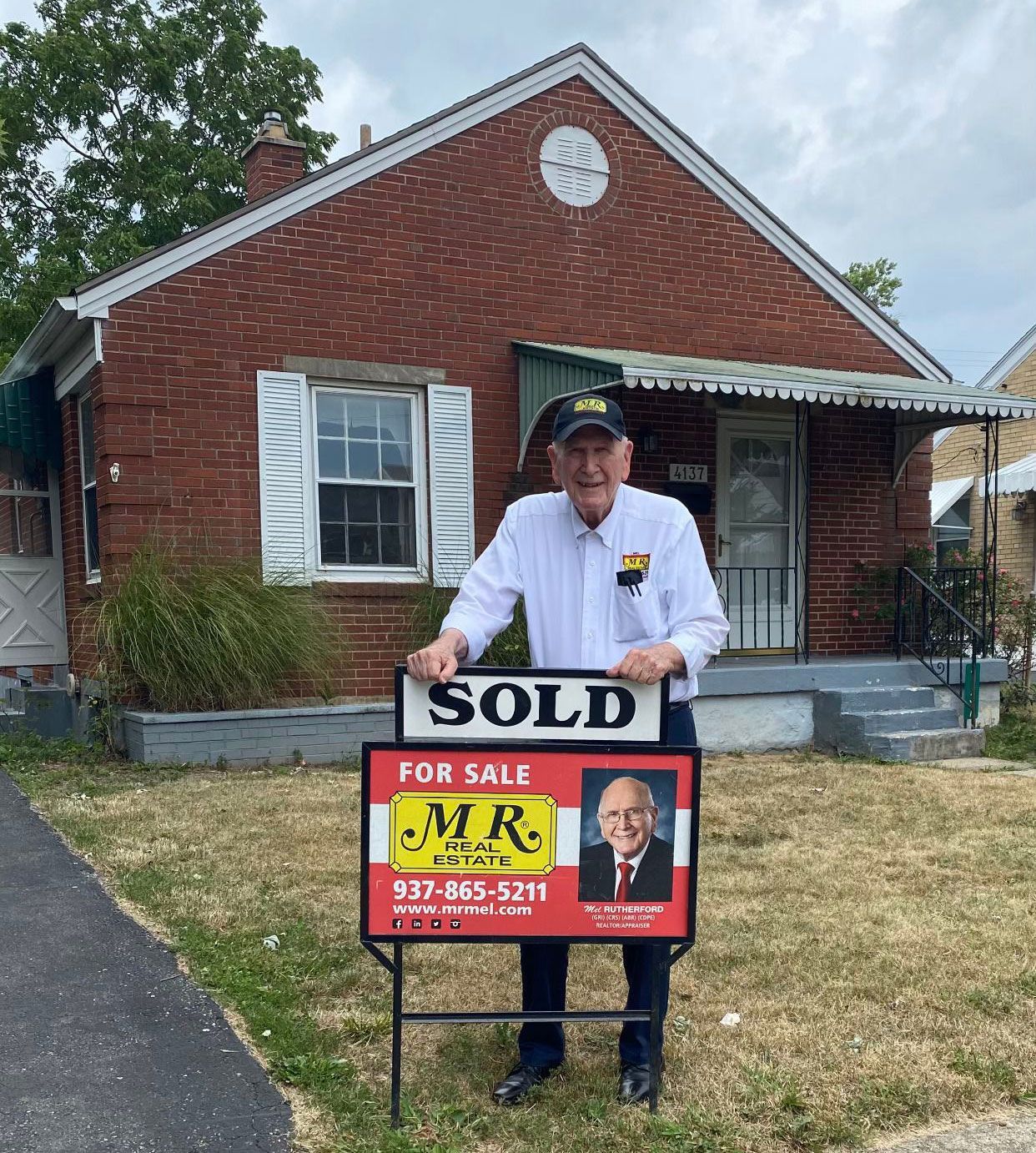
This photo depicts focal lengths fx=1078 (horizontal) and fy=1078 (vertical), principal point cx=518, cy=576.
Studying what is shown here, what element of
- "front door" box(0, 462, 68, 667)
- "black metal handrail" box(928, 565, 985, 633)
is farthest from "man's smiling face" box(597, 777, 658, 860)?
"black metal handrail" box(928, 565, 985, 633)

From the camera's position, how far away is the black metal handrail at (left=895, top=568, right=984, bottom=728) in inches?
368

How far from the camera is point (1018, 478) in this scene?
14.4 m

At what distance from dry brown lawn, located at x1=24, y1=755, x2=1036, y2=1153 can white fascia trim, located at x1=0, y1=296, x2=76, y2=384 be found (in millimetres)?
3662

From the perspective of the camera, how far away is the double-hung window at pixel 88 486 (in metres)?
9.10

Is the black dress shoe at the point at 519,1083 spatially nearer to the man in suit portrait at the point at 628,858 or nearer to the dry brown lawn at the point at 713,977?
the dry brown lawn at the point at 713,977

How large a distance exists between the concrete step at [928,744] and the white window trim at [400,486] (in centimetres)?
393

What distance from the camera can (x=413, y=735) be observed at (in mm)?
Result: 2740

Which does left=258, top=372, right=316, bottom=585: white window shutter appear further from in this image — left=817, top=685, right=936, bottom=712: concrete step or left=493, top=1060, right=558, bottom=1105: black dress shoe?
left=493, top=1060, right=558, bottom=1105: black dress shoe

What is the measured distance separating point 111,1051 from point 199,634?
15.2ft

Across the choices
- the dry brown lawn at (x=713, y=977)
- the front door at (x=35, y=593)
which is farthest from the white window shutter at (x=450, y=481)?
the front door at (x=35, y=593)

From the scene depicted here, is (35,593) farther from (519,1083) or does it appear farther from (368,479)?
(519,1083)

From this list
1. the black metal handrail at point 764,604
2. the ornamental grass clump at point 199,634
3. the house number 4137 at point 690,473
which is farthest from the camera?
the black metal handrail at point 764,604

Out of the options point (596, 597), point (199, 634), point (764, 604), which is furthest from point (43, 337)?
point (596, 597)

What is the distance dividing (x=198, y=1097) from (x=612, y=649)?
5.46ft
